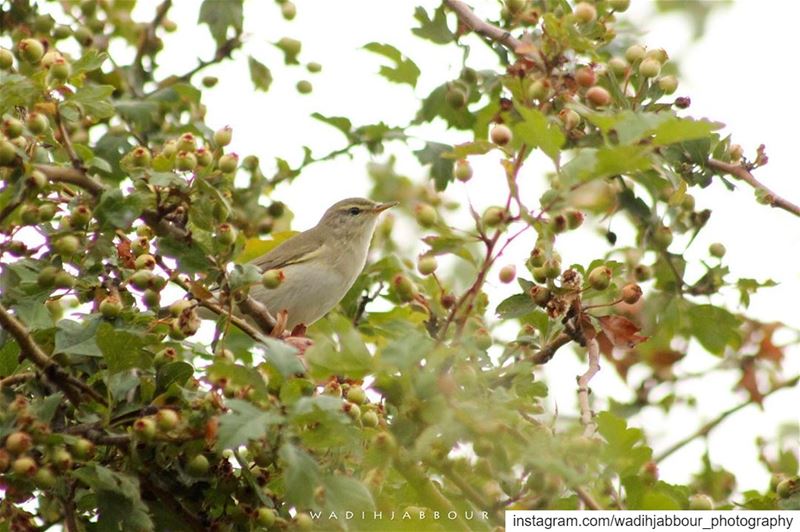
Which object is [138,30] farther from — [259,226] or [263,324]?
[263,324]

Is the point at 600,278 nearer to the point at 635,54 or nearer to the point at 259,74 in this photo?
the point at 635,54

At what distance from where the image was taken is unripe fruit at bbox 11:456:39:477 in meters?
2.96

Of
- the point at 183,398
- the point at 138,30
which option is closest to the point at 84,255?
the point at 183,398

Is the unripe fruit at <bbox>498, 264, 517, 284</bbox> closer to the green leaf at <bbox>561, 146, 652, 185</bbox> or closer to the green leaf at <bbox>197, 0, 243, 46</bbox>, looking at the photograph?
the green leaf at <bbox>561, 146, 652, 185</bbox>

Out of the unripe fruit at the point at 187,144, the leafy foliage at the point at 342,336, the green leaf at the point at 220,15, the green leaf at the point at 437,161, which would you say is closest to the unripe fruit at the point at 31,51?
the leafy foliage at the point at 342,336

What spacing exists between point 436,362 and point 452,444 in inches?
8.1

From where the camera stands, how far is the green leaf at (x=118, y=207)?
3.32m

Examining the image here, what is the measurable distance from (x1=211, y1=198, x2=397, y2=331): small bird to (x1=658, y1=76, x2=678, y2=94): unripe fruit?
257 cm

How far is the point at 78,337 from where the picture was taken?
3.33 meters

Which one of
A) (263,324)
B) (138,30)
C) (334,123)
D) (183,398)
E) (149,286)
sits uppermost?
(138,30)

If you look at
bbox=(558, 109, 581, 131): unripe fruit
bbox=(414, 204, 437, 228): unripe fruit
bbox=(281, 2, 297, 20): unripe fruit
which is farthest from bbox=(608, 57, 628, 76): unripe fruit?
bbox=(281, 2, 297, 20): unripe fruit

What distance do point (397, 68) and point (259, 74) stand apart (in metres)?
0.83

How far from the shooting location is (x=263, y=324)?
4.21 m

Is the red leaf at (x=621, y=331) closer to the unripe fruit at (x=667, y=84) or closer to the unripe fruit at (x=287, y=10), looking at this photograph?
the unripe fruit at (x=667, y=84)
